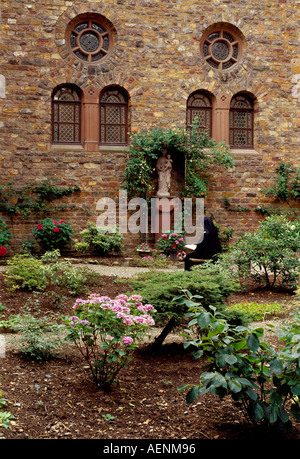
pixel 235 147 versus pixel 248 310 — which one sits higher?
pixel 235 147

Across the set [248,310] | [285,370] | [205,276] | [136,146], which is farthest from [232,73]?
[285,370]

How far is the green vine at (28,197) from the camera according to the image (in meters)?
11.0

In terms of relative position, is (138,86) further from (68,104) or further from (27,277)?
(27,277)

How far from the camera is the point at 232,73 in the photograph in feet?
39.9

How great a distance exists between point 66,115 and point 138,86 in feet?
6.26

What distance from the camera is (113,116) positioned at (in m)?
11.9

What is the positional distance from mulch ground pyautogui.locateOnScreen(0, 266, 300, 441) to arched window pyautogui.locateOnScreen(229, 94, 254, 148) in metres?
9.00

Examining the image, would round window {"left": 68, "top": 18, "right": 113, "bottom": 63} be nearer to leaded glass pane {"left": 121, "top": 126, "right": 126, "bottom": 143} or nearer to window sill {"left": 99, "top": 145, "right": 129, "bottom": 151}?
leaded glass pane {"left": 121, "top": 126, "right": 126, "bottom": 143}

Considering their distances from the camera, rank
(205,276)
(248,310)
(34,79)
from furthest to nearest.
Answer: (34,79) → (248,310) → (205,276)

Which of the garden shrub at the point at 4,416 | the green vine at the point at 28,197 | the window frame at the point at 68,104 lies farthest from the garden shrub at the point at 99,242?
the garden shrub at the point at 4,416

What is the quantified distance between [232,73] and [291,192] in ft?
11.2

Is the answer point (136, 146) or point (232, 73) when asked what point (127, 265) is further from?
point (232, 73)

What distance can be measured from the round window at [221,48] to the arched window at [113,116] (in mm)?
2483

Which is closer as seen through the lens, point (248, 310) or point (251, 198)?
point (248, 310)
